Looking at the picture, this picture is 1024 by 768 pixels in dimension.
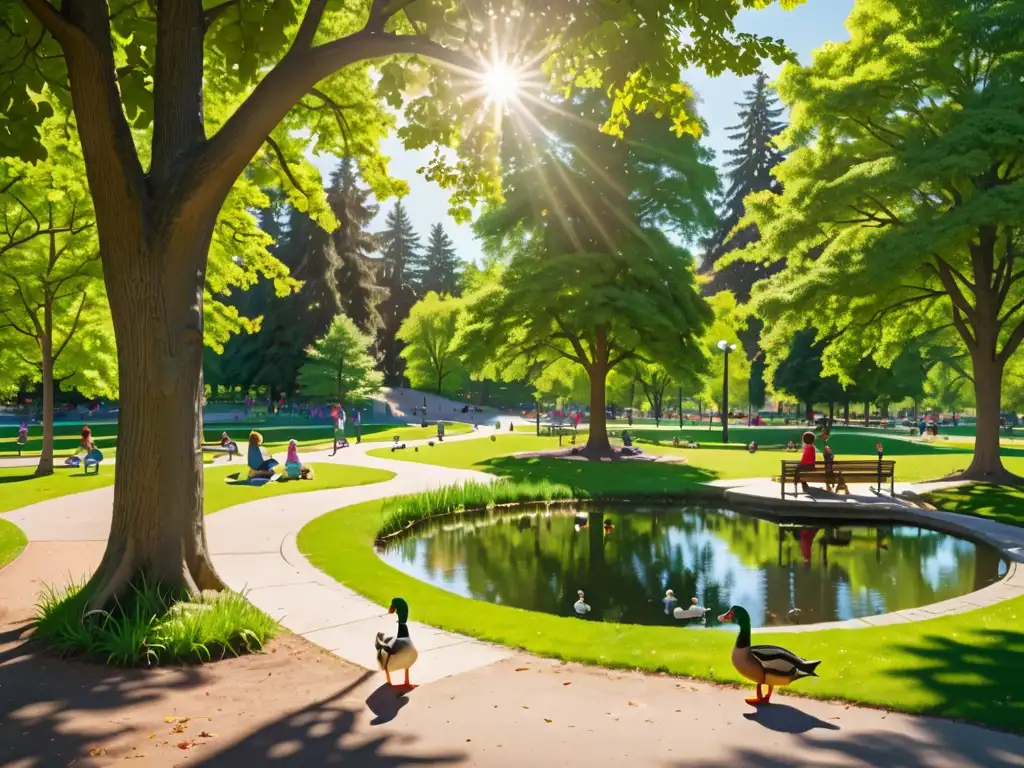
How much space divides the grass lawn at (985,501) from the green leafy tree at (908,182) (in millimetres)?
1491

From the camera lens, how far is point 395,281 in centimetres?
9075

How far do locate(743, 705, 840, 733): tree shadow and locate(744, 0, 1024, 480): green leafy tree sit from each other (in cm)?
1555

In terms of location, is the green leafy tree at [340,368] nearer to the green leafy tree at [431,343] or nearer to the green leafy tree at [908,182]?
the green leafy tree at [431,343]

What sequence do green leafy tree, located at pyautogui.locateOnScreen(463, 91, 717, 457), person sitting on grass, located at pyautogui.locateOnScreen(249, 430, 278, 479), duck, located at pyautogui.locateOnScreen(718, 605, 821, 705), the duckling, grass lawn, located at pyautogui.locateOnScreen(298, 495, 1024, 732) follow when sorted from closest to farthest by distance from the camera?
duck, located at pyautogui.locateOnScreen(718, 605, 821, 705) → grass lawn, located at pyautogui.locateOnScreen(298, 495, 1024, 732) → the duckling → person sitting on grass, located at pyautogui.locateOnScreen(249, 430, 278, 479) → green leafy tree, located at pyautogui.locateOnScreen(463, 91, 717, 457)

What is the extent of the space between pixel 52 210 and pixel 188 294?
14738mm

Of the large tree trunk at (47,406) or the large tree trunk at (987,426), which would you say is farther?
the large tree trunk at (47,406)

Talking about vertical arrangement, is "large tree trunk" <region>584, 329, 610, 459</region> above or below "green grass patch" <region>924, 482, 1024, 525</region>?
above

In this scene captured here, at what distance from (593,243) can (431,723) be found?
2727cm

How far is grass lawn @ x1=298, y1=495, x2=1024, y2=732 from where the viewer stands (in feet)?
19.6

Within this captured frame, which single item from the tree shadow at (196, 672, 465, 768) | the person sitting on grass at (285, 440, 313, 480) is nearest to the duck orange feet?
the tree shadow at (196, 672, 465, 768)

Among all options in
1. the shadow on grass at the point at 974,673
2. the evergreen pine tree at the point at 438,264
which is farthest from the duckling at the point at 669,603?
the evergreen pine tree at the point at 438,264

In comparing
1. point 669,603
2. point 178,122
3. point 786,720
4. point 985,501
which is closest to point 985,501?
point 985,501

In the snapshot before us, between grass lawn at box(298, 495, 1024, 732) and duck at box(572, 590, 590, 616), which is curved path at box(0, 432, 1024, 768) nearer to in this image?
grass lawn at box(298, 495, 1024, 732)

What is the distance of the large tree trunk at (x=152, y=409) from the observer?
740cm
